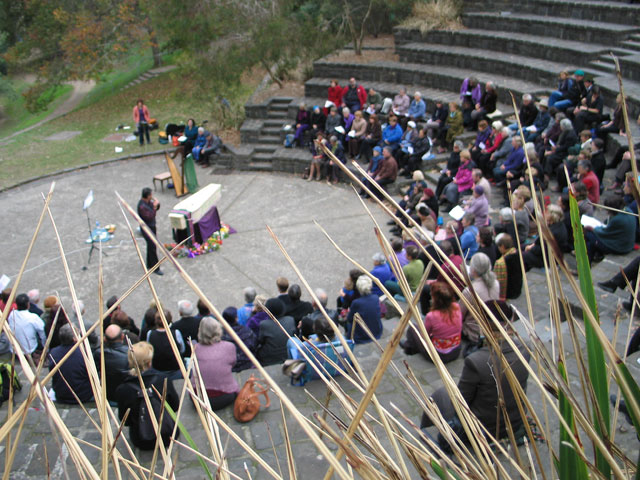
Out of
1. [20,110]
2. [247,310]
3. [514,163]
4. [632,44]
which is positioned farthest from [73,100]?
[247,310]

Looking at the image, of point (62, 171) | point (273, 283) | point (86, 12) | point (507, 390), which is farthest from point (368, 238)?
point (86, 12)

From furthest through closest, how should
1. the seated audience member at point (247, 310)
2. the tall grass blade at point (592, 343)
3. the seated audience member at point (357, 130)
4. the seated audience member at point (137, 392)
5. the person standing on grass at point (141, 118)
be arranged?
the person standing on grass at point (141, 118) → the seated audience member at point (357, 130) → the seated audience member at point (247, 310) → the seated audience member at point (137, 392) → the tall grass blade at point (592, 343)

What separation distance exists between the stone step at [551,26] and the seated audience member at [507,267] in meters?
9.07

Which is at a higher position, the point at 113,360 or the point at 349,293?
the point at 113,360

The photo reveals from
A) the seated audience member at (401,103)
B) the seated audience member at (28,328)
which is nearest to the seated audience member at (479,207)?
the seated audience member at (401,103)

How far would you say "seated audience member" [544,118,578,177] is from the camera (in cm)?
965

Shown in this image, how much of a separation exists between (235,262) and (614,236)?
5560 millimetres

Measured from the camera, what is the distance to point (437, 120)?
1268 cm

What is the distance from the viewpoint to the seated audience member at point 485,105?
12.1 m

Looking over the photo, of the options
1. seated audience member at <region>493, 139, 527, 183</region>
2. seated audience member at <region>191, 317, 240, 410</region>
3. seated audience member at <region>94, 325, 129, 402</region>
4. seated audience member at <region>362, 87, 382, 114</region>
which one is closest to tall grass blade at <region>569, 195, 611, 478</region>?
seated audience member at <region>191, 317, 240, 410</region>

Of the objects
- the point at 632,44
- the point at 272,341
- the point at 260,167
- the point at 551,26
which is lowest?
the point at 260,167

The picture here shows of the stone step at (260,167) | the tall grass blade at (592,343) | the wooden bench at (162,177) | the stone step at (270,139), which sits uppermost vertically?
the tall grass blade at (592,343)

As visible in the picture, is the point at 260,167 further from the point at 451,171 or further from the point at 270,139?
the point at 451,171

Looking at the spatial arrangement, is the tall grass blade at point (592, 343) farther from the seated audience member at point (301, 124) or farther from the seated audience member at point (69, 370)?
the seated audience member at point (301, 124)
